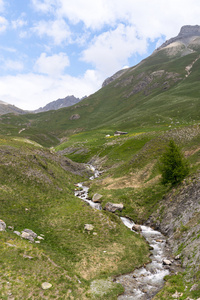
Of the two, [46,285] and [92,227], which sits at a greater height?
[92,227]

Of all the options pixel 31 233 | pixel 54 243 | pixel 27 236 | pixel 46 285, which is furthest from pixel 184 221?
pixel 27 236

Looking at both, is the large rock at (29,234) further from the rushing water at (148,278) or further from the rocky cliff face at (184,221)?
the rocky cliff face at (184,221)

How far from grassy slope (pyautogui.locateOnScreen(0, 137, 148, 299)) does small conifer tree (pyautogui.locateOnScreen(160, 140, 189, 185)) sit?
54.5 feet

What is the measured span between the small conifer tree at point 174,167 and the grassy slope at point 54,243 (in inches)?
654

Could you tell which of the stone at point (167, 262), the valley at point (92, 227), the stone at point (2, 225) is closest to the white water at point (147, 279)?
the valley at point (92, 227)

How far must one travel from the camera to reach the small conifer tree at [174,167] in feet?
143

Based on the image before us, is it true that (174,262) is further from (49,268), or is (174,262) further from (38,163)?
(38,163)

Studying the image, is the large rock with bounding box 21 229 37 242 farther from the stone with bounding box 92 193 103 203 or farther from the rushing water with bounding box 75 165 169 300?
the stone with bounding box 92 193 103 203

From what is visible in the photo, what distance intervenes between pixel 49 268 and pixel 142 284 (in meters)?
12.7

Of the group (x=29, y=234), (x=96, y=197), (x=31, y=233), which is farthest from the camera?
(x=96, y=197)

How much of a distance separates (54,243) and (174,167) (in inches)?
1231

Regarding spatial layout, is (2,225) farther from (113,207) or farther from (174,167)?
(174,167)

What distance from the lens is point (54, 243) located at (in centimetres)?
3203

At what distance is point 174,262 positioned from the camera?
92.9ft
